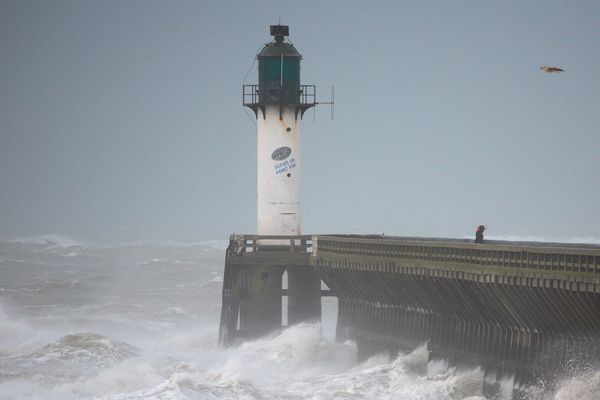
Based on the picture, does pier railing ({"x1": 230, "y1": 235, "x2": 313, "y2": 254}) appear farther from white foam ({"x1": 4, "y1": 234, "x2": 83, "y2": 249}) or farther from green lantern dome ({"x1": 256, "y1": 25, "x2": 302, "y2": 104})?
white foam ({"x1": 4, "y1": 234, "x2": 83, "y2": 249})

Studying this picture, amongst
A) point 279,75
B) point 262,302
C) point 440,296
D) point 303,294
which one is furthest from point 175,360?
point 440,296

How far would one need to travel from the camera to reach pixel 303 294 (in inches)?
1524

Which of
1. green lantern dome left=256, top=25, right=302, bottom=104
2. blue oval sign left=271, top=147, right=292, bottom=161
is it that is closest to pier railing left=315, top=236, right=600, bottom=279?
blue oval sign left=271, top=147, right=292, bottom=161

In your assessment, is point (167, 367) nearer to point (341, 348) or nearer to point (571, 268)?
point (341, 348)

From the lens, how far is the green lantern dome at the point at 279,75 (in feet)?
132

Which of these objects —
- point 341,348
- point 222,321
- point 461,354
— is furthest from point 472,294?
point 222,321

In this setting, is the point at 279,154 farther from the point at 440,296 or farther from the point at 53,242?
the point at 53,242

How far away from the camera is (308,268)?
38.7 m

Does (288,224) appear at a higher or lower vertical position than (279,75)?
lower

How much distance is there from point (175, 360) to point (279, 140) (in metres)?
6.60

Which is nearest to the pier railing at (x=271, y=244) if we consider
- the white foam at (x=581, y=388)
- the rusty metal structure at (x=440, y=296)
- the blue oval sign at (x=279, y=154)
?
the rusty metal structure at (x=440, y=296)

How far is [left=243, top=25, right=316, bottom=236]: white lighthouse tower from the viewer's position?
132 feet

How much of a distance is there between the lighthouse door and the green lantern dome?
305 cm

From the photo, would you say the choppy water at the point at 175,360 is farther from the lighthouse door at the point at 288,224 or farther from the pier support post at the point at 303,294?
the lighthouse door at the point at 288,224
